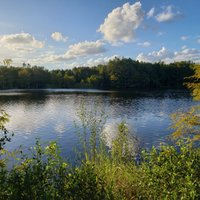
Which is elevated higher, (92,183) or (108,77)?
(108,77)

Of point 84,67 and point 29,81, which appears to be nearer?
point 29,81

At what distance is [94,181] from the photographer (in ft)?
18.2

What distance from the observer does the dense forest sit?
146 metres

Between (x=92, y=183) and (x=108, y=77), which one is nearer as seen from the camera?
(x=92, y=183)

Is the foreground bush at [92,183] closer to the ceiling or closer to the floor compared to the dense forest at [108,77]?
closer to the floor

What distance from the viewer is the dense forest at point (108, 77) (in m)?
146

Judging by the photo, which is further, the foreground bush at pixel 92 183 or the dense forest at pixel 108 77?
the dense forest at pixel 108 77

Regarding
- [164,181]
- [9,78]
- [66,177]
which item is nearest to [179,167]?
[164,181]

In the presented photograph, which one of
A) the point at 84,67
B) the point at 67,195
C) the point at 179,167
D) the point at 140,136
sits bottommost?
the point at 140,136

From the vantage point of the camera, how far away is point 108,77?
153m

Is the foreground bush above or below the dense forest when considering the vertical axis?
below

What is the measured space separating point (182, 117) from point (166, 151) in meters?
9.13

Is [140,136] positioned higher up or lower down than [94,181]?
lower down

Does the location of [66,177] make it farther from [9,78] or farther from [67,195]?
[9,78]
